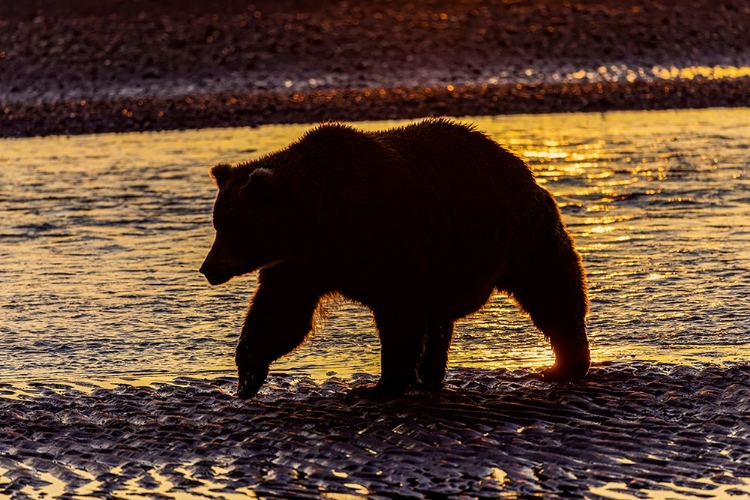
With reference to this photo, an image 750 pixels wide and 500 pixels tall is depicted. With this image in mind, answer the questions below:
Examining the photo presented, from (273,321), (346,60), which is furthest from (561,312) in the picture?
(346,60)

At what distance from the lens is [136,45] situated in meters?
34.1

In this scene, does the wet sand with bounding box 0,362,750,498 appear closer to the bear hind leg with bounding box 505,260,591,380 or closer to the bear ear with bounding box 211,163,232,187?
the bear hind leg with bounding box 505,260,591,380

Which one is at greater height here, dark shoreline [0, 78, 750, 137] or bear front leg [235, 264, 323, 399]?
dark shoreline [0, 78, 750, 137]

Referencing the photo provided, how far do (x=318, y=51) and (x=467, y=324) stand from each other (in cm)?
2527

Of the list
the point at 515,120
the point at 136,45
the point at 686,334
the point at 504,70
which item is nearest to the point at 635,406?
the point at 686,334

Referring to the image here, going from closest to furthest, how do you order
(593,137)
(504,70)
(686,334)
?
(686,334) → (593,137) → (504,70)

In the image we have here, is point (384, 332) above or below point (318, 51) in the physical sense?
below

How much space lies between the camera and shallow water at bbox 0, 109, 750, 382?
810cm

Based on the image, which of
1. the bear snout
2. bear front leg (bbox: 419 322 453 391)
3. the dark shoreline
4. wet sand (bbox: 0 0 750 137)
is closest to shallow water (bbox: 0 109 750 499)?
bear front leg (bbox: 419 322 453 391)

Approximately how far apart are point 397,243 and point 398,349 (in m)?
0.51

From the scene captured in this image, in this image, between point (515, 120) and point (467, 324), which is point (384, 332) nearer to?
point (467, 324)

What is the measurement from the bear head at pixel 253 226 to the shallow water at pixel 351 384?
0.77 metres

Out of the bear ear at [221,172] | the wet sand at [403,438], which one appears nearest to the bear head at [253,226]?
the bear ear at [221,172]

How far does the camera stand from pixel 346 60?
32688 millimetres
